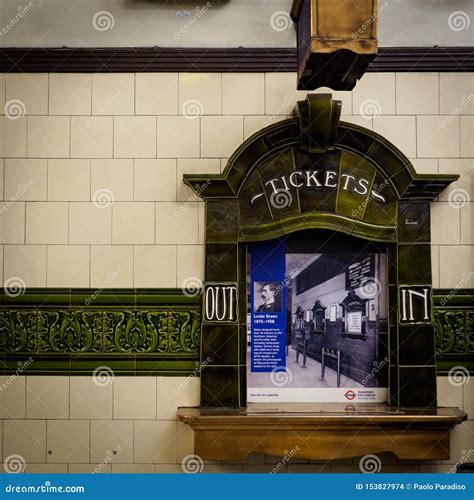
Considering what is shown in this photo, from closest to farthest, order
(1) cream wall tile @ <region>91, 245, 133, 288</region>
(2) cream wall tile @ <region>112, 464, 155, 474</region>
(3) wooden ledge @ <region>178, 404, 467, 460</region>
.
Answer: (3) wooden ledge @ <region>178, 404, 467, 460</region>
(2) cream wall tile @ <region>112, 464, 155, 474</region>
(1) cream wall tile @ <region>91, 245, 133, 288</region>

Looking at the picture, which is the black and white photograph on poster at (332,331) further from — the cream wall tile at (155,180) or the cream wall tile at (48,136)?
the cream wall tile at (48,136)

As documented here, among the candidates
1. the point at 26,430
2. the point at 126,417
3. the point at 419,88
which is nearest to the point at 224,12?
the point at 419,88

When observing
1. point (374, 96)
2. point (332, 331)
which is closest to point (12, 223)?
point (332, 331)

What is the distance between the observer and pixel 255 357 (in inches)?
181

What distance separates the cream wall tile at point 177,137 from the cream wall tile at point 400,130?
1.26 meters

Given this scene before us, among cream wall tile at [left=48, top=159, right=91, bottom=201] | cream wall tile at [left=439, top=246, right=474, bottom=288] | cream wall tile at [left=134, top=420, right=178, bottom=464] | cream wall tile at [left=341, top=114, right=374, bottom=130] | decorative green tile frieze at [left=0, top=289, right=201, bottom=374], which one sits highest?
cream wall tile at [left=341, top=114, right=374, bottom=130]

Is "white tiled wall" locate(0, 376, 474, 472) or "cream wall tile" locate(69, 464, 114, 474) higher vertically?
"white tiled wall" locate(0, 376, 474, 472)

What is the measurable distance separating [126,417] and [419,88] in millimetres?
3015

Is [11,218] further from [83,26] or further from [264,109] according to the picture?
[264,109]

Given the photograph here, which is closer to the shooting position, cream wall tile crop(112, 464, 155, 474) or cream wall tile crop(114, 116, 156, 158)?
cream wall tile crop(112, 464, 155, 474)

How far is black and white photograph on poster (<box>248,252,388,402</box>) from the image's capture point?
4582 mm

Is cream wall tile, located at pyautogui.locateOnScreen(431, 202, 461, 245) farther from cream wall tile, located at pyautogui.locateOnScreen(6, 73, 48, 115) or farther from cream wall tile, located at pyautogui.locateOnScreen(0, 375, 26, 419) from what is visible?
cream wall tile, located at pyautogui.locateOnScreen(0, 375, 26, 419)

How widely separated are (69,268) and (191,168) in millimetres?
1081

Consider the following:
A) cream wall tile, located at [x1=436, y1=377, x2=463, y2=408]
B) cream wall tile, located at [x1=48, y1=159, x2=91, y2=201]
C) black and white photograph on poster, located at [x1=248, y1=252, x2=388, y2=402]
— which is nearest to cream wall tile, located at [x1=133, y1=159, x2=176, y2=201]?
cream wall tile, located at [x1=48, y1=159, x2=91, y2=201]
